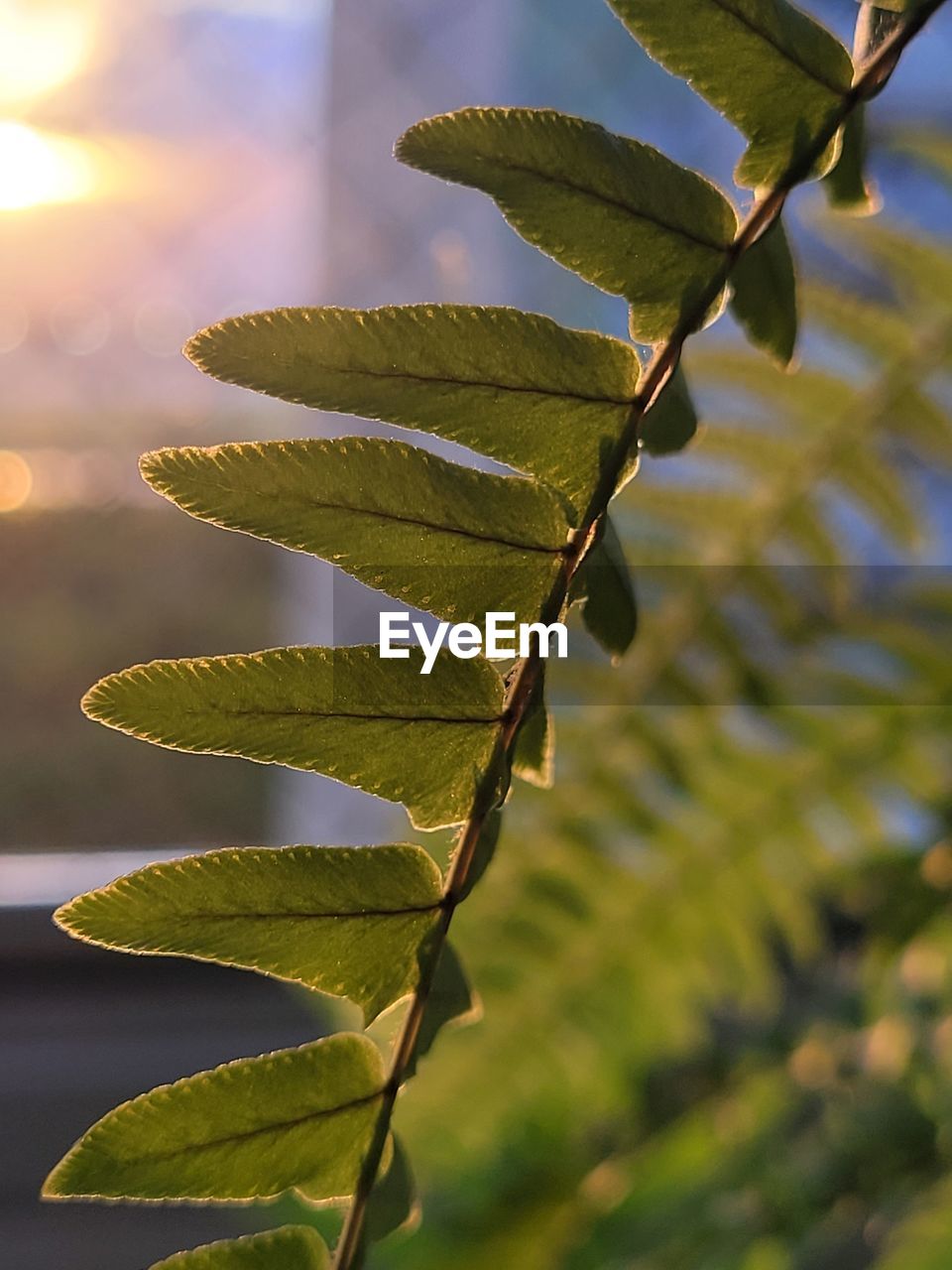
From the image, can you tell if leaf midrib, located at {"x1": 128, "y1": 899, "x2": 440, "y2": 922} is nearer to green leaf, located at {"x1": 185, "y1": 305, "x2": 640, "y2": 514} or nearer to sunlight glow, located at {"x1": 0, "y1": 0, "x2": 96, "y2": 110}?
green leaf, located at {"x1": 185, "y1": 305, "x2": 640, "y2": 514}

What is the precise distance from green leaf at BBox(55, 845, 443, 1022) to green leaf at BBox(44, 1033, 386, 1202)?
2 cm

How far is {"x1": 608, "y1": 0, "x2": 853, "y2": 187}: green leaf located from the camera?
0.25 m

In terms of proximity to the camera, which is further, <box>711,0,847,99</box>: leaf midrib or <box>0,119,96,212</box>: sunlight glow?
<box>0,119,96,212</box>: sunlight glow

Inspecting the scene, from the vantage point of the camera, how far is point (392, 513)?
0.25 meters

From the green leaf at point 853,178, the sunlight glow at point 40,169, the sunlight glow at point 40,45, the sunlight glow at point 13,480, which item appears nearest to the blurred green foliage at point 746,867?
the green leaf at point 853,178

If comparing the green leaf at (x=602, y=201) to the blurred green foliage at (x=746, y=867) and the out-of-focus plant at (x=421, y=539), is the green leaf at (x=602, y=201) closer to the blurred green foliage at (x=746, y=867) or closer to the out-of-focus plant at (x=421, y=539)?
the out-of-focus plant at (x=421, y=539)

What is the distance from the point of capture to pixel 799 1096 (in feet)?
2.47

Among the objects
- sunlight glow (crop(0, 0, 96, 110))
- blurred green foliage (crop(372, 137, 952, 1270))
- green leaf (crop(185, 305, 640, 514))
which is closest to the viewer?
green leaf (crop(185, 305, 640, 514))

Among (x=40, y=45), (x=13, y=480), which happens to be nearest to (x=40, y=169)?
(x=40, y=45)

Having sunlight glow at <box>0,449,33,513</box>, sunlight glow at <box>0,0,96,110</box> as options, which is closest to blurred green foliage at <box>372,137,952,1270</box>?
sunlight glow at <box>0,449,33,513</box>

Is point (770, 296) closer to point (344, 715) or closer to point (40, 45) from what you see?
point (344, 715)

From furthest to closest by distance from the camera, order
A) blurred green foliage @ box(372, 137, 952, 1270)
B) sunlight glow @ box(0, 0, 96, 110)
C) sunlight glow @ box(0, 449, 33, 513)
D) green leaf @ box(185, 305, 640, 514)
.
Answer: sunlight glow @ box(0, 0, 96, 110) < sunlight glow @ box(0, 449, 33, 513) < blurred green foliage @ box(372, 137, 952, 1270) < green leaf @ box(185, 305, 640, 514)

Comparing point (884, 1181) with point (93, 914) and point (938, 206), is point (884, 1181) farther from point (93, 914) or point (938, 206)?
point (938, 206)

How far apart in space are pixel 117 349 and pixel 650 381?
1.34 metres
